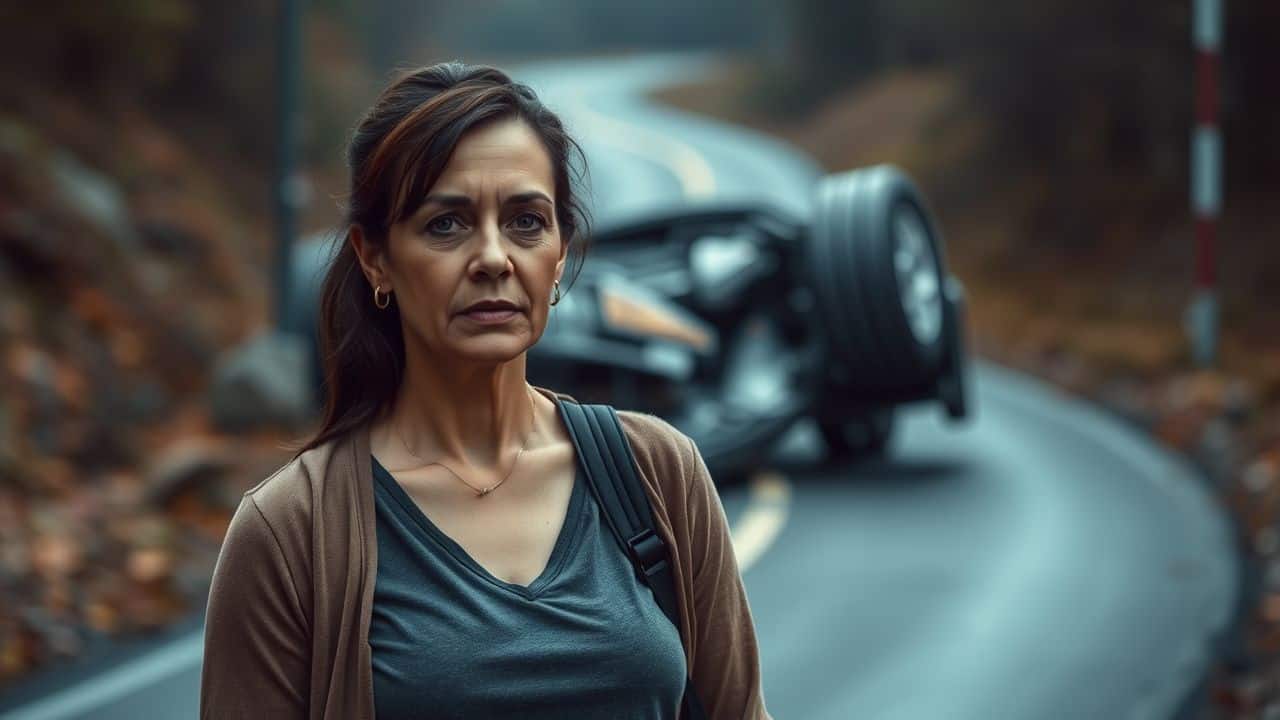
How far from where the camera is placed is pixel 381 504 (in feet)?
7.18

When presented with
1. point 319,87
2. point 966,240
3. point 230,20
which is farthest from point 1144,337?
point 319,87

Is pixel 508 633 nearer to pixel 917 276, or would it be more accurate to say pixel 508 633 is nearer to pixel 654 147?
pixel 917 276

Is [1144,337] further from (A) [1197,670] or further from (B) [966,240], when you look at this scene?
(A) [1197,670]

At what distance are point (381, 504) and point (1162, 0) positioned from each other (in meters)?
18.5

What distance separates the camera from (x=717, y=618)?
2404 mm

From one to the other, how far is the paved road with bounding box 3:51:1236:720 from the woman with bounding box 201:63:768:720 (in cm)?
152

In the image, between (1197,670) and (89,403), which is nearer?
(1197,670)

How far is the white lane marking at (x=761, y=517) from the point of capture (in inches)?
354

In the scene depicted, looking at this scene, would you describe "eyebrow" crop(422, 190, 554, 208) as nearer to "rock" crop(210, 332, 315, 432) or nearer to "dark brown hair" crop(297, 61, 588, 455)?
"dark brown hair" crop(297, 61, 588, 455)

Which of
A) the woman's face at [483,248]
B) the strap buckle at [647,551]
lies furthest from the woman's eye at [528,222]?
the strap buckle at [647,551]

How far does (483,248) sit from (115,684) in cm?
511

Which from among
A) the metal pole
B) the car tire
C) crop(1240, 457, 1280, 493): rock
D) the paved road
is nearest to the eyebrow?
the paved road

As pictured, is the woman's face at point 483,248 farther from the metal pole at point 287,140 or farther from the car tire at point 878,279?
the metal pole at point 287,140

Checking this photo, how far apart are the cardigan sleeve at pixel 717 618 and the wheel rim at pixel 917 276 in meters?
7.75
